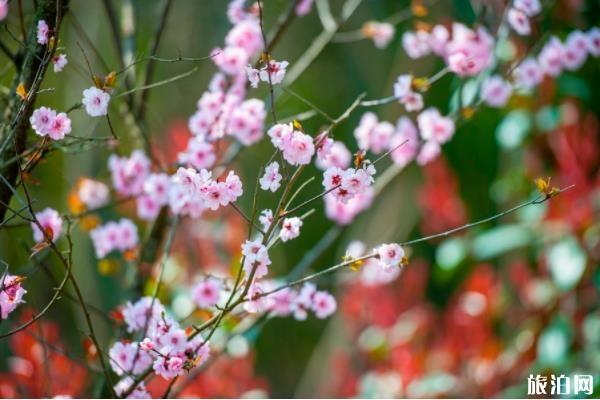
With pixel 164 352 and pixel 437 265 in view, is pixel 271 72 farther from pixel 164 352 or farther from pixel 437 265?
pixel 437 265

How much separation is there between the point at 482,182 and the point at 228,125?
441cm

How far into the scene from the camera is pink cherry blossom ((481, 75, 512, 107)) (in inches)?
91.7

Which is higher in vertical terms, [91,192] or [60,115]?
[91,192]

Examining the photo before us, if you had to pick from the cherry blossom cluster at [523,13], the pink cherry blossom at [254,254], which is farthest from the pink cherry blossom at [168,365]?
the cherry blossom cluster at [523,13]

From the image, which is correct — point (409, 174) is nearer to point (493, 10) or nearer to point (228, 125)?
point (493, 10)

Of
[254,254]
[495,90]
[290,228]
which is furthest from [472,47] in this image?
[254,254]

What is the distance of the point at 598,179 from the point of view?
3.42 m

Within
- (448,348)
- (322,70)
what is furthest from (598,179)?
(322,70)

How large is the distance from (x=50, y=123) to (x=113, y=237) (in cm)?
82

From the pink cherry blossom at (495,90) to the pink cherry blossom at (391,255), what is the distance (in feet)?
3.38

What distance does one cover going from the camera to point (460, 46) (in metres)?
2.24

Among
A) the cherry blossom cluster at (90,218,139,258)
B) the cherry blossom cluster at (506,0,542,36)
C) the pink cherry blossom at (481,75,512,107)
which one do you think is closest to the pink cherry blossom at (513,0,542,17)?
the cherry blossom cluster at (506,0,542,36)

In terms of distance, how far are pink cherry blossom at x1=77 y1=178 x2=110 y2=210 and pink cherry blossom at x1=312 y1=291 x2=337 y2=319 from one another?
0.94 meters

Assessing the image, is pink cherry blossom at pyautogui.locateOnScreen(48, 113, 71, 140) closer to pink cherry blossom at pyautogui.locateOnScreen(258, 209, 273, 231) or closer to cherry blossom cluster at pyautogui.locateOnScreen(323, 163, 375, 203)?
pink cherry blossom at pyautogui.locateOnScreen(258, 209, 273, 231)
